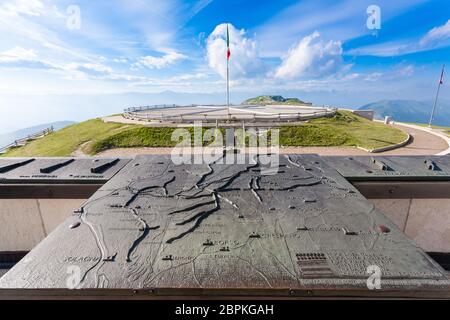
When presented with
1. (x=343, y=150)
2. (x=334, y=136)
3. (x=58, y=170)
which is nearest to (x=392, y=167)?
(x=58, y=170)

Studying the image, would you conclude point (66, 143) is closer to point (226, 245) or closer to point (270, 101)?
point (226, 245)

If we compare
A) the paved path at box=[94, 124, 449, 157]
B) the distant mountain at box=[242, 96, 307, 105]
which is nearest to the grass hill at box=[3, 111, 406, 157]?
the paved path at box=[94, 124, 449, 157]

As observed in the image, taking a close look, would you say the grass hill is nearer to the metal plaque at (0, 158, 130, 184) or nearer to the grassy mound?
the grassy mound

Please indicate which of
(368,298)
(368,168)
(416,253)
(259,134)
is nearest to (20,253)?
(368,298)

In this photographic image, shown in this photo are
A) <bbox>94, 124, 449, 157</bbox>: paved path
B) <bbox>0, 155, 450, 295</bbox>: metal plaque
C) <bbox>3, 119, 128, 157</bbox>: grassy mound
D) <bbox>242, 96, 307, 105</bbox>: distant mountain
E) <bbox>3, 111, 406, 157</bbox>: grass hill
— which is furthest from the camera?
<bbox>242, 96, 307, 105</bbox>: distant mountain

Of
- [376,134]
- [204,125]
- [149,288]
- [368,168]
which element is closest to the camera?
[149,288]

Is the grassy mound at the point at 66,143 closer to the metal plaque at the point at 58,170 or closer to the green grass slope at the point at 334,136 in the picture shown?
the metal plaque at the point at 58,170

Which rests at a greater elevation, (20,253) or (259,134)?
(259,134)

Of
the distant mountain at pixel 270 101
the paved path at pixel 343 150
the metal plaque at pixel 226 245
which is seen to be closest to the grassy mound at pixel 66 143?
the paved path at pixel 343 150

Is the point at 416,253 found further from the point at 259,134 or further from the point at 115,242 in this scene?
the point at 259,134

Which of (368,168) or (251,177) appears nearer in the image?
(251,177)
